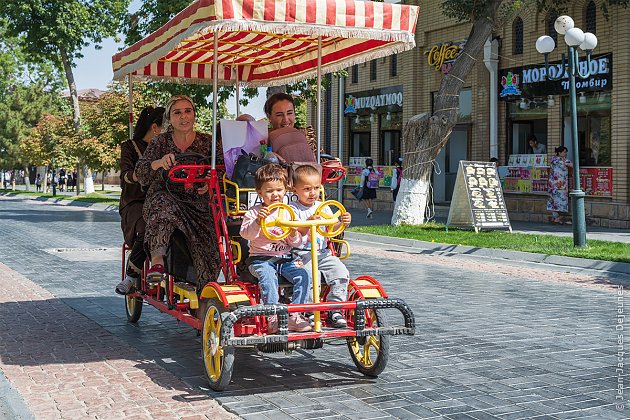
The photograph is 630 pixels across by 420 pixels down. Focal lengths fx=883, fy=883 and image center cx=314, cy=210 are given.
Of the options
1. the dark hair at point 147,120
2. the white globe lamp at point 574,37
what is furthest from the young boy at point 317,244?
the white globe lamp at point 574,37

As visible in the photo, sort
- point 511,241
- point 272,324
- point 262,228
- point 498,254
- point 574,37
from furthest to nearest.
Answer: point 511,241, point 498,254, point 574,37, point 262,228, point 272,324

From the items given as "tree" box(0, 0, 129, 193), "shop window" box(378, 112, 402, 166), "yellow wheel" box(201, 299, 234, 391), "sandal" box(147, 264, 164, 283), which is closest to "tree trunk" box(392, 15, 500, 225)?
"shop window" box(378, 112, 402, 166)

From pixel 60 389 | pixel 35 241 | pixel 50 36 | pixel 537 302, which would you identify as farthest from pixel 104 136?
pixel 60 389

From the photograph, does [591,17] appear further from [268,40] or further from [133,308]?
[133,308]

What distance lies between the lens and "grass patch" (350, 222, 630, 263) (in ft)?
49.8

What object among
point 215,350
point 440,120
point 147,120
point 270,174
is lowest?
point 215,350

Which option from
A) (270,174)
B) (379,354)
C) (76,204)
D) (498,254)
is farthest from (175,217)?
(76,204)

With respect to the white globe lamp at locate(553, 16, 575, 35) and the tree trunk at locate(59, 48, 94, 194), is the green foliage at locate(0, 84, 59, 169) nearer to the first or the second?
the tree trunk at locate(59, 48, 94, 194)

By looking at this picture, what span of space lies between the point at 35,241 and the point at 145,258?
11.4 m

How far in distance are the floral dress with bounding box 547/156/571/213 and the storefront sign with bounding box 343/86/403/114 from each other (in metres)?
10.2

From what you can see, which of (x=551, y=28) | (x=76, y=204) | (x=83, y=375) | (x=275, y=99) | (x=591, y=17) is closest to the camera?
(x=83, y=375)

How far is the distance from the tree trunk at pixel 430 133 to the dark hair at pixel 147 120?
13.1 m

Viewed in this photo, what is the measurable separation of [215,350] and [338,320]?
2.86 feet

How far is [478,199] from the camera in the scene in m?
19.5
